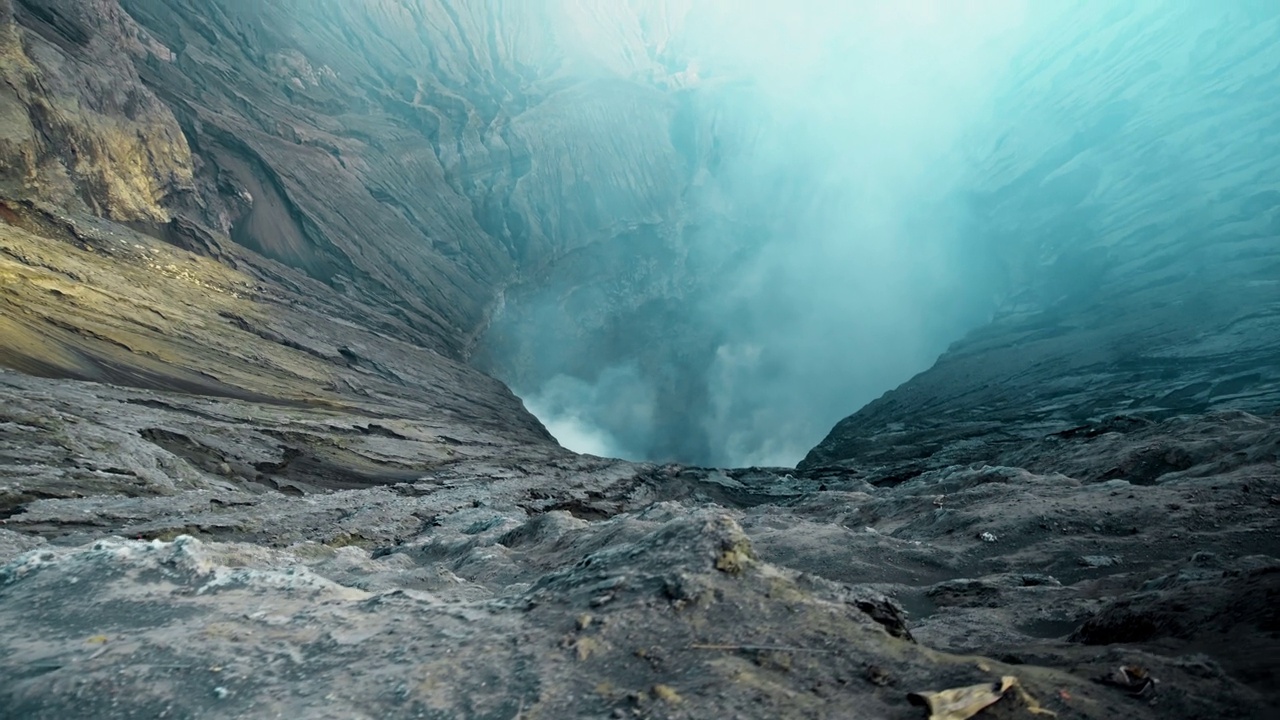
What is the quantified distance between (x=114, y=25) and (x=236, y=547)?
7070 centimetres

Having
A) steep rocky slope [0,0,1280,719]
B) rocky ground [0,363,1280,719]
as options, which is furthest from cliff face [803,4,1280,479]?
rocky ground [0,363,1280,719]

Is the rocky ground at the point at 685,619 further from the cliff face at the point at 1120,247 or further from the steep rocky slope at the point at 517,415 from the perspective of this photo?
the cliff face at the point at 1120,247

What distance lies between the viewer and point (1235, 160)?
77562 millimetres

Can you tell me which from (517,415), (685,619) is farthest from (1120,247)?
(685,619)

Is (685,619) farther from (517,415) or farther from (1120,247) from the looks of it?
(1120,247)

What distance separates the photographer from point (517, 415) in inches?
2501

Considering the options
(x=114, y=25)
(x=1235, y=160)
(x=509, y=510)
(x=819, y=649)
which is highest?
(x=1235, y=160)

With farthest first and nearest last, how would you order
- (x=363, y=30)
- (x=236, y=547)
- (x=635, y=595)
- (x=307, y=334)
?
(x=363, y=30) < (x=307, y=334) < (x=236, y=547) < (x=635, y=595)

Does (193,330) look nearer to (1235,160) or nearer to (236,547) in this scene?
(236,547)

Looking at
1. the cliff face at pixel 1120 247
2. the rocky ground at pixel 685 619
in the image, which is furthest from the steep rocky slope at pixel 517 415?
the cliff face at pixel 1120 247

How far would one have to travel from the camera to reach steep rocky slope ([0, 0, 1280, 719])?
625cm

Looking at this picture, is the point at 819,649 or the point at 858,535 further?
the point at 858,535

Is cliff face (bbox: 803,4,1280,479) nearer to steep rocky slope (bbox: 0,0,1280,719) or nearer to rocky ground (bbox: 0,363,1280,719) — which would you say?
steep rocky slope (bbox: 0,0,1280,719)

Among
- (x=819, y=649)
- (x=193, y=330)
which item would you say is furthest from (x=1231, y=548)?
(x=193, y=330)
